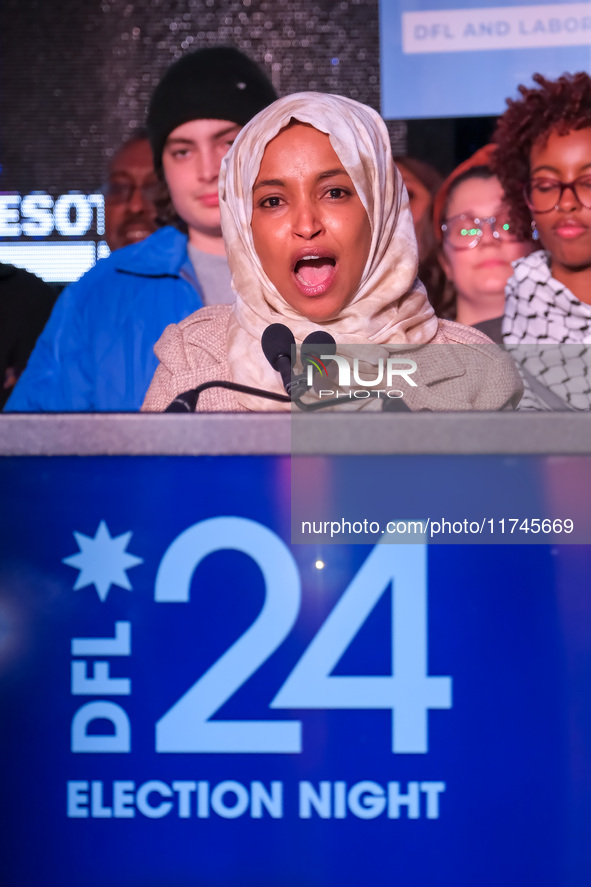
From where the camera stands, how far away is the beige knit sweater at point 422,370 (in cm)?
100

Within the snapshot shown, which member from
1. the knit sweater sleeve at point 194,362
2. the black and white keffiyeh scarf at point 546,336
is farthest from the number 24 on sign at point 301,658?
the black and white keffiyeh scarf at point 546,336

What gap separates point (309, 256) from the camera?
1.32 m

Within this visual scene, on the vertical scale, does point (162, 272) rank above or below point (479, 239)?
below

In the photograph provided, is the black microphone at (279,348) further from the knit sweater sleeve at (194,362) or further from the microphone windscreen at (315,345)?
the knit sweater sleeve at (194,362)

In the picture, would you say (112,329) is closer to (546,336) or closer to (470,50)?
(546,336)

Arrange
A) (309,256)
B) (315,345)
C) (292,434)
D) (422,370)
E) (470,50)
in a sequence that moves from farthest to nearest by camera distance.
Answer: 1. (470,50)
2. (309,256)
3. (422,370)
4. (315,345)
5. (292,434)

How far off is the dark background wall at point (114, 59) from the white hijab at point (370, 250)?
157cm

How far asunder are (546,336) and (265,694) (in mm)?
1354

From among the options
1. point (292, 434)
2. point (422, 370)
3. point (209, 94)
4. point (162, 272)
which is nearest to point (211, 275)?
point (162, 272)

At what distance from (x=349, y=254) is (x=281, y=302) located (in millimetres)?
126

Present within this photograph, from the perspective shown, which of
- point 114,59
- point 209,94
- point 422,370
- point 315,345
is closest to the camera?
point 315,345

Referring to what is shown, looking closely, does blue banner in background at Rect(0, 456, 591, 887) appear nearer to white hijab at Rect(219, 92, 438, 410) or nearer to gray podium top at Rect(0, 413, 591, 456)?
gray podium top at Rect(0, 413, 591, 456)

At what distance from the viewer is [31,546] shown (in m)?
0.69

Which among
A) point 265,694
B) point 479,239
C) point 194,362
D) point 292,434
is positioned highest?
point 479,239
